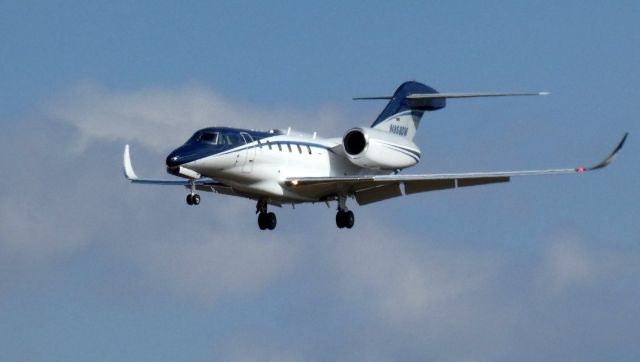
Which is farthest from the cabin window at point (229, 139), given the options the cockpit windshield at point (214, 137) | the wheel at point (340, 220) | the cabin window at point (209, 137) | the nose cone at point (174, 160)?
the wheel at point (340, 220)

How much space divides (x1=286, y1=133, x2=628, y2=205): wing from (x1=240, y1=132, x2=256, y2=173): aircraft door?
1.43 m

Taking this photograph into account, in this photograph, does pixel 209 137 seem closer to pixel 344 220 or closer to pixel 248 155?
pixel 248 155

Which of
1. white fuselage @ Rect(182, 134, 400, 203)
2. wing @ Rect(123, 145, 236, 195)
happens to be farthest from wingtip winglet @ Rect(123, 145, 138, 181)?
white fuselage @ Rect(182, 134, 400, 203)

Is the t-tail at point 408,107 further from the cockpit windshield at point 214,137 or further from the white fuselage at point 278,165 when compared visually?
the cockpit windshield at point 214,137

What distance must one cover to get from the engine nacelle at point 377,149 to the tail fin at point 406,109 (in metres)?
1.48

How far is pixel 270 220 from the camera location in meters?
49.6

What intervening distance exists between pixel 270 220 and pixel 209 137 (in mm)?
4194

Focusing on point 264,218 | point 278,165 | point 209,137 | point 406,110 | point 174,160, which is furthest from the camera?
point 406,110

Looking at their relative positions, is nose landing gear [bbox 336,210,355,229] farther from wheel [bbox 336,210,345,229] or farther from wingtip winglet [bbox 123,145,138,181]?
wingtip winglet [bbox 123,145,138,181]

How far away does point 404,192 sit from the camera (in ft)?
165

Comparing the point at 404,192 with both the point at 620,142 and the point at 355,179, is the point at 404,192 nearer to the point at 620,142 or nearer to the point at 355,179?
the point at 355,179

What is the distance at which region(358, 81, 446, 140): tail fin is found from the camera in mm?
53188

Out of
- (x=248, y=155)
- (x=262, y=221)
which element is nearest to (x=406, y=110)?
(x=262, y=221)

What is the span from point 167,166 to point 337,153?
643 cm
